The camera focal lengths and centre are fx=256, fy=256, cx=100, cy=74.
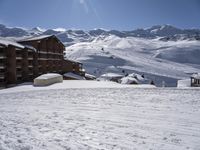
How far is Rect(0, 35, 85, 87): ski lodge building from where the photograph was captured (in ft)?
125

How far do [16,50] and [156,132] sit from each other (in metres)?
34.9

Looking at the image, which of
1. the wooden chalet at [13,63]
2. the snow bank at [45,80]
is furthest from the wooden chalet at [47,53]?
the snow bank at [45,80]

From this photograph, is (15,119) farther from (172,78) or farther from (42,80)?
(172,78)

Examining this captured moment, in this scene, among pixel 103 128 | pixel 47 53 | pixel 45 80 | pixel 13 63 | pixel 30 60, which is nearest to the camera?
pixel 103 128

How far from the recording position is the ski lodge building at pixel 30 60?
38250 mm

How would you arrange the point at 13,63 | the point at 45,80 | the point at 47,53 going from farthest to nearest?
the point at 47,53
the point at 13,63
the point at 45,80

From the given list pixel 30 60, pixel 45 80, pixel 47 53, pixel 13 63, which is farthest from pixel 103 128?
pixel 47 53

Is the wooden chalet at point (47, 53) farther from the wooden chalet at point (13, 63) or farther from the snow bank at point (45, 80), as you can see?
the snow bank at point (45, 80)

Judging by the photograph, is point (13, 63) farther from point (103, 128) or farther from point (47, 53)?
point (103, 128)

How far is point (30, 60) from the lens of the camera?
46.0 m

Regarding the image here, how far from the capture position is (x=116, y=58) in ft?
636

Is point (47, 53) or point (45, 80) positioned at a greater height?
point (47, 53)

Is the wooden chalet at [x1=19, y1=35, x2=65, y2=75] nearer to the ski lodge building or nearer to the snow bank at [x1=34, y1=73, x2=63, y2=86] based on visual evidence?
the ski lodge building

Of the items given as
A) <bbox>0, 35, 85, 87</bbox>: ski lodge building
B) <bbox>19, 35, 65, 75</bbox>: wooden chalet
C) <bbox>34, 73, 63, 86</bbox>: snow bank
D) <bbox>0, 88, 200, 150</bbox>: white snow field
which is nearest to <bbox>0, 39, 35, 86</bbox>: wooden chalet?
<bbox>0, 35, 85, 87</bbox>: ski lodge building
